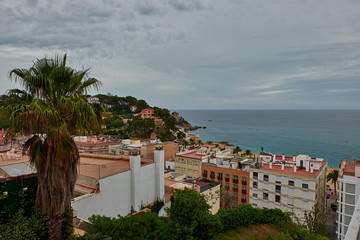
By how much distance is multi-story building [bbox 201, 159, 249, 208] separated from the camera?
34006 millimetres

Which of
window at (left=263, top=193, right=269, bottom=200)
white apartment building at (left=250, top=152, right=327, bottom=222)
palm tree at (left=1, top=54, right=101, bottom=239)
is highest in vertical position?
palm tree at (left=1, top=54, right=101, bottom=239)

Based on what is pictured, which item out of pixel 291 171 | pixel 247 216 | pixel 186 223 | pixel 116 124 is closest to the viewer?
pixel 186 223

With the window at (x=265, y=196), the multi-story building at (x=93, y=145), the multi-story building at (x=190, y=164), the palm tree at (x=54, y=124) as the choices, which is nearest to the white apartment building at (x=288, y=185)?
the window at (x=265, y=196)

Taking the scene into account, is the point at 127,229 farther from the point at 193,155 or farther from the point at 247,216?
the point at 193,155

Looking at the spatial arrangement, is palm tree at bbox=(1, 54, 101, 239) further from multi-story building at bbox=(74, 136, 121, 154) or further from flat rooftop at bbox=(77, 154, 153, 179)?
multi-story building at bbox=(74, 136, 121, 154)

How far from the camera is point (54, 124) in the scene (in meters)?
5.30

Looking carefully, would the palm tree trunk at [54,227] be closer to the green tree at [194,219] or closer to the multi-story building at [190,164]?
the green tree at [194,219]

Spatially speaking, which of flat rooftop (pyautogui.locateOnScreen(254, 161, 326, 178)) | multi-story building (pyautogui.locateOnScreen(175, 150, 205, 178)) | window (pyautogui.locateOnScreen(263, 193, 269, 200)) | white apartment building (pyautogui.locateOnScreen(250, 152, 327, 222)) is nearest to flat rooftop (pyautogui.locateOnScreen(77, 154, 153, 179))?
white apartment building (pyautogui.locateOnScreen(250, 152, 327, 222))

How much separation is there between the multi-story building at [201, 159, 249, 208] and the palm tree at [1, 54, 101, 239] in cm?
2887

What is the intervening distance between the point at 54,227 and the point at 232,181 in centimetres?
3182

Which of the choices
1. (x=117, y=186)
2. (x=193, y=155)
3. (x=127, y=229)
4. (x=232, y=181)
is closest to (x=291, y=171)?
(x=232, y=181)

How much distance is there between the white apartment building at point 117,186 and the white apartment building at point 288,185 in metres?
21.7

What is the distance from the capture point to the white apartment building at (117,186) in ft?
34.3

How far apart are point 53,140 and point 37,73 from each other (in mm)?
1736
